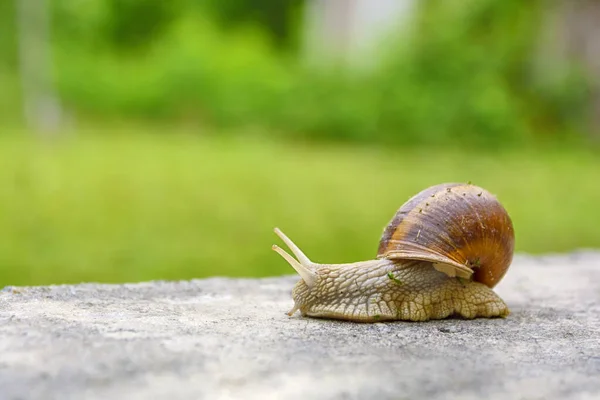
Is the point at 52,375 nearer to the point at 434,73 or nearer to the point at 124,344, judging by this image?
the point at 124,344

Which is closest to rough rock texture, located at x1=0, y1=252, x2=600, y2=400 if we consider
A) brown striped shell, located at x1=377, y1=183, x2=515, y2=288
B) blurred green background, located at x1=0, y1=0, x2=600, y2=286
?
brown striped shell, located at x1=377, y1=183, x2=515, y2=288

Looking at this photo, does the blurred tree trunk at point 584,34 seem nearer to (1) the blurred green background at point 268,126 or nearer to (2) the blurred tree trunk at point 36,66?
(1) the blurred green background at point 268,126

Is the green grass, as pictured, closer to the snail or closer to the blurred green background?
the blurred green background

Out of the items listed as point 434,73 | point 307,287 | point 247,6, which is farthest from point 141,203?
point 247,6

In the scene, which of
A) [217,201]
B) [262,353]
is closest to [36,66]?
[217,201]

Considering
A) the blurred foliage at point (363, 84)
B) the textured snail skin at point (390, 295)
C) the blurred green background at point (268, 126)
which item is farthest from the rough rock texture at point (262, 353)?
the blurred foliage at point (363, 84)

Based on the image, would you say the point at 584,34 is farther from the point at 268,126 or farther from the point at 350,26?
the point at 268,126
